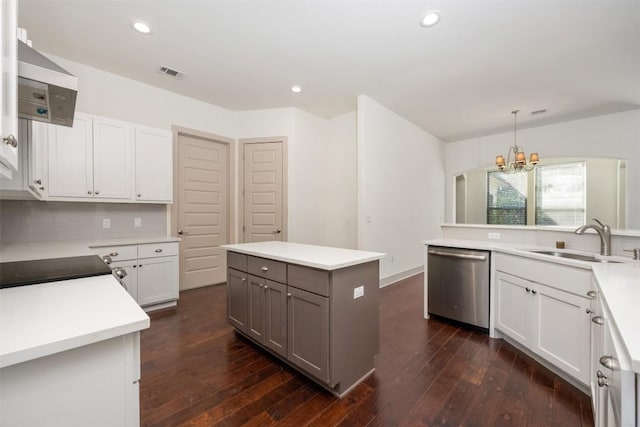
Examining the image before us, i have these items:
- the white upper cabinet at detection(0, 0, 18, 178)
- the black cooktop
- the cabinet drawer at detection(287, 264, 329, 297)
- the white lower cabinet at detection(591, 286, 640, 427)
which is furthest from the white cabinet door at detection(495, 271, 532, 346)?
the white upper cabinet at detection(0, 0, 18, 178)

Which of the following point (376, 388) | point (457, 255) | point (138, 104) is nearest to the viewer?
point (376, 388)

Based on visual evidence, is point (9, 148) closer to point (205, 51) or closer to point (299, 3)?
point (299, 3)

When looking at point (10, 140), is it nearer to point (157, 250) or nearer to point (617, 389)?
point (617, 389)

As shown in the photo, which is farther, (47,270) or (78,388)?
(47,270)

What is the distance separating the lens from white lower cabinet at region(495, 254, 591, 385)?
1796 millimetres

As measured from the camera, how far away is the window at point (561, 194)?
6666mm

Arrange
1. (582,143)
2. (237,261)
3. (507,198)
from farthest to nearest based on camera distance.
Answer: (507,198) → (582,143) → (237,261)

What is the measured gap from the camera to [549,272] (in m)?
2.04

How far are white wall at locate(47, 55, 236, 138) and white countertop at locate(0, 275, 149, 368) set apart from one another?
3.10m

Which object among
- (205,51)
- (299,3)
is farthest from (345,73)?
(205,51)

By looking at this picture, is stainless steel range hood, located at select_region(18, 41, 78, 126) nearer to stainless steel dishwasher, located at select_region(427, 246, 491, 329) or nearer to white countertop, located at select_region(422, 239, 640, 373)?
white countertop, located at select_region(422, 239, 640, 373)

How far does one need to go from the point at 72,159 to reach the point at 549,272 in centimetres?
465

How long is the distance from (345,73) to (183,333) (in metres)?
3.53

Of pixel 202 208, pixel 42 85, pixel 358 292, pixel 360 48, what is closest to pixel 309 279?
pixel 358 292
